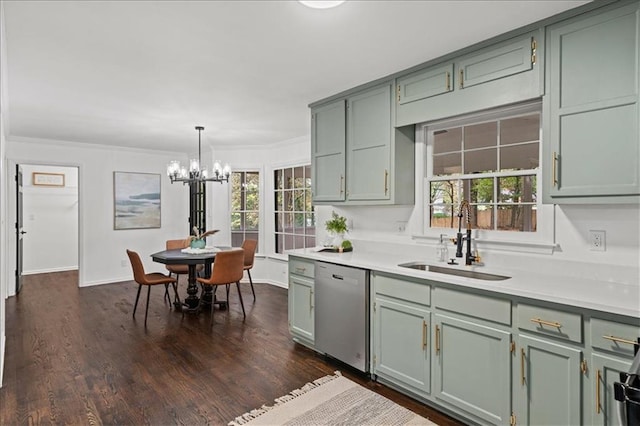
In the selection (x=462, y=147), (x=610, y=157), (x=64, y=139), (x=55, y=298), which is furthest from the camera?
(x=64, y=139)

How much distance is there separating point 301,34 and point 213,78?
1098mm

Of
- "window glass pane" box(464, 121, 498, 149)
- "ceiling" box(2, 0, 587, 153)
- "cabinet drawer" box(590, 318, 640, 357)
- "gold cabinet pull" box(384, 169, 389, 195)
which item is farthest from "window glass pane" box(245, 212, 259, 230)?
Answer: "cabinet drawer" box(590, 318, 640, 357)

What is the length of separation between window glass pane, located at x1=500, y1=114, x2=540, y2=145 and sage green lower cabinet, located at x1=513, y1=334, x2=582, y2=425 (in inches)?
55.4

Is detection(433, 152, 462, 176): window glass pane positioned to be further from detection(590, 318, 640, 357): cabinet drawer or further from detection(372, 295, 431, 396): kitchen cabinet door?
detection(590, 318, 640, 357): cabinet drawer

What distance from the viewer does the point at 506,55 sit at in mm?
2404

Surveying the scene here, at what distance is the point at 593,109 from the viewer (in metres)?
2.04

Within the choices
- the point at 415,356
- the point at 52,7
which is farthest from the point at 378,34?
the point at 415,356

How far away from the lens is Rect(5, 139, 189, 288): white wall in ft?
19.8

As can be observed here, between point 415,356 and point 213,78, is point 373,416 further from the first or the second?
point 213,78

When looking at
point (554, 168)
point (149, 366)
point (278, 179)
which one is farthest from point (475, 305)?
point (278, 179)

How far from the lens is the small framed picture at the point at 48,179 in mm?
7621

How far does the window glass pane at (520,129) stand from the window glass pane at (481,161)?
12 centimetres

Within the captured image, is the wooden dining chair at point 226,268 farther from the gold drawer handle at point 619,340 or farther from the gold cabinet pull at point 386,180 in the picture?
the gold drawer handle at point 619,340

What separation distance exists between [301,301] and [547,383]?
2101 mm
